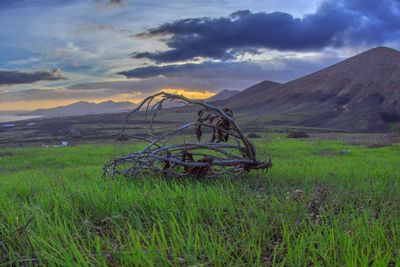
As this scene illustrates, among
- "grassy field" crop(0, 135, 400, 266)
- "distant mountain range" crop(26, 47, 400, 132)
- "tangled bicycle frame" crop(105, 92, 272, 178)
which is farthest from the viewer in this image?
"distant mountain range" crop(26, 47, 400, 132)

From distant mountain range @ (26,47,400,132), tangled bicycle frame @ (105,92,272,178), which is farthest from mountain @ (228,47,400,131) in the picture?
tangled bicycle frame @ (105,92,272,178)

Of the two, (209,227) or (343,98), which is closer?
(209,227)

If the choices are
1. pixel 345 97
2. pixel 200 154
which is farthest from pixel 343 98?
pixel 200 154

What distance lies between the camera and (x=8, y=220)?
14.7 ft

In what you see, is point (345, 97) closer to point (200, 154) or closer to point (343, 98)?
point (343, 98)

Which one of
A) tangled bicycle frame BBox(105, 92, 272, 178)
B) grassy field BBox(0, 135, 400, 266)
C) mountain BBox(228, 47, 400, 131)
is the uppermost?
mountain BBox(228, 47, 400, 131)

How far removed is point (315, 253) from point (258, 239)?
0.59 m

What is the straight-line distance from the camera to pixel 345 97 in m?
132

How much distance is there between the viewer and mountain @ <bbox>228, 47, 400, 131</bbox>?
104375 mm

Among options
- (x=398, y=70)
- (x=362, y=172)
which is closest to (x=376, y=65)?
(x=398, y=70)

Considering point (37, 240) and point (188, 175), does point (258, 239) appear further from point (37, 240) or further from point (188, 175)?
point (188, 175)

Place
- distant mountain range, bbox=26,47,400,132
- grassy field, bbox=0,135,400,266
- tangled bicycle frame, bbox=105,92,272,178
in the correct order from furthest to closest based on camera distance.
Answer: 1. distant mountain range, bbox=26,47,400,132
2. tangled bicycle frame, bbox=105,92,272,178
3. grassy field, bbox=0,135,400,266

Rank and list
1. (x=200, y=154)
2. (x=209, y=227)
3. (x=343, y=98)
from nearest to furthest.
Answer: (x=209, y=227)
(x=200, y=154)
(x=343, y=98)

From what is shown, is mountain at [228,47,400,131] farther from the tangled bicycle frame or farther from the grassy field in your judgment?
the grassy field
